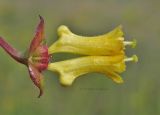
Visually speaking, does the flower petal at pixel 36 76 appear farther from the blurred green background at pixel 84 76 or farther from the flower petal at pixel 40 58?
the blurred green background at pixel 84 76

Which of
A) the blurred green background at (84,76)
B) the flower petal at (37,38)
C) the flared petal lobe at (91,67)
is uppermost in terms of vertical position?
the flower petal at (37,38)

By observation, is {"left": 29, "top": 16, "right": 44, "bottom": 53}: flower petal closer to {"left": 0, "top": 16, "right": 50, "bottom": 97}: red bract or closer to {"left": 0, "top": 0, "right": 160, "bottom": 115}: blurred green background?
{"left": 0, "top": 16, "right": 50, "bottom": 97}: red bract

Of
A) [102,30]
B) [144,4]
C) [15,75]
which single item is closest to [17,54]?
[15,75]

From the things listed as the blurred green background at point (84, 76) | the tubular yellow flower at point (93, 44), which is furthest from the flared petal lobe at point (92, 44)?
the blurred green background at point (84, 76)

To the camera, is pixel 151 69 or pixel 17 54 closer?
pixel 17 54

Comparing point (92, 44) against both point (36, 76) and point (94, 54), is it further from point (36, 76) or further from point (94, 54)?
point (36, 76)

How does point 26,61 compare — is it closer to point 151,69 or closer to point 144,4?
point 151,69
